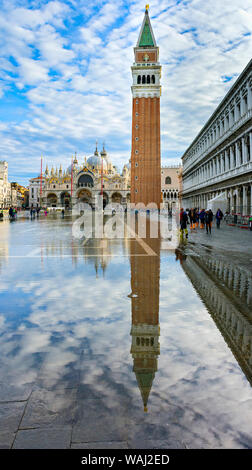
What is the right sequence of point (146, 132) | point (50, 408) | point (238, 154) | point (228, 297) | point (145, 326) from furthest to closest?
1. point (146, 132)
2. point (238, 154)
3. point (228, 297)
4. point (145, 326)
5. point (50, 408)

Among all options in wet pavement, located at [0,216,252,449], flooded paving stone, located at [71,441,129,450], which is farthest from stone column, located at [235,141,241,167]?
flooded paving stone, located at [71,441,129,450]

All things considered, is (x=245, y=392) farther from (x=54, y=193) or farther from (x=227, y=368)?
(x=54, y=193)

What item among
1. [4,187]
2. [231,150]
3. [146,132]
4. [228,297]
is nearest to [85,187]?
[4,187]

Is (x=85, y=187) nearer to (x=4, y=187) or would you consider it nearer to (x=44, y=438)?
(x=4, y=187)

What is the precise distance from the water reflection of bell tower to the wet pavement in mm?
18

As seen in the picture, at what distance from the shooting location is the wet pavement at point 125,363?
2543mm

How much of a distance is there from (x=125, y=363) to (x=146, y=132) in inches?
2927

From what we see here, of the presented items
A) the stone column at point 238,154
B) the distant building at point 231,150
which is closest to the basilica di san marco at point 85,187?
the distant building at point 231,150

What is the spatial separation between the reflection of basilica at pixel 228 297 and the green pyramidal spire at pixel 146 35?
3097 inches

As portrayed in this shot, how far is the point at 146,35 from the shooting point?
7788 centimetres

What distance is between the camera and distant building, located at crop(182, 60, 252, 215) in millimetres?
27906

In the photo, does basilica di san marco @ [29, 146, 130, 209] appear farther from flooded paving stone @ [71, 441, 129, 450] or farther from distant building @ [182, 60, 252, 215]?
flooded paving stone @ [71, 441, 129, 450]

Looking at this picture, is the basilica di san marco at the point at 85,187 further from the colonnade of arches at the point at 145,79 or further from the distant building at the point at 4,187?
the colonnade of arches at the point at 145,79

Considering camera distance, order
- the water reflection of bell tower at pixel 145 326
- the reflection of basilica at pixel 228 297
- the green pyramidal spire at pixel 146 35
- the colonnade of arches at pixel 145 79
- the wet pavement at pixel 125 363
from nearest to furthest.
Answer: the wet pavement at pixel 125 363 → the water reflection of bell tower at pixel 145 326 → the reflection of basilica at pixel 228 297 → the colonnade of arches at pixel 145 79 → the green pyramidal spire at pixel 146 35
